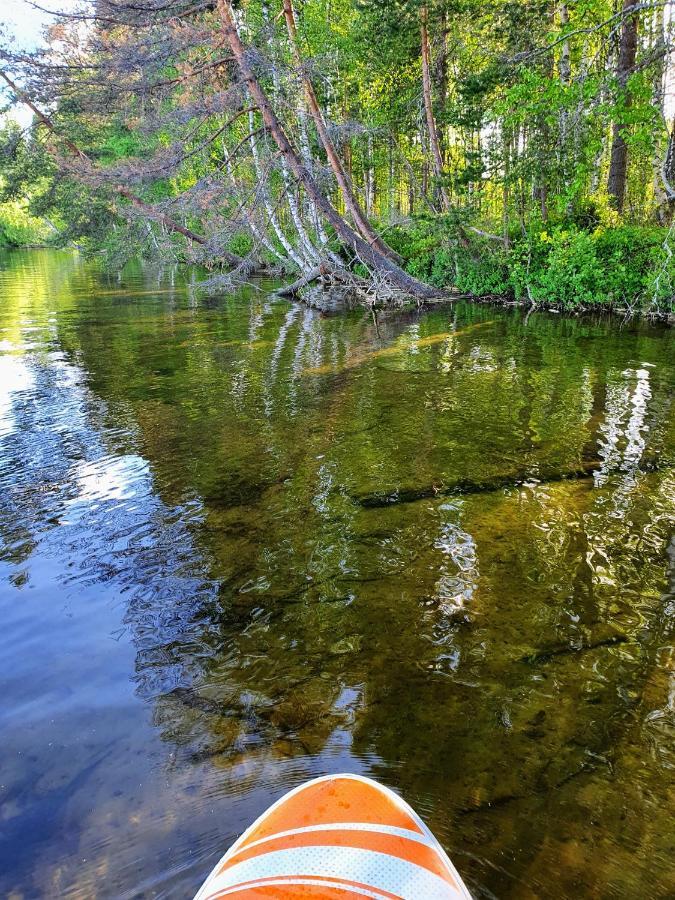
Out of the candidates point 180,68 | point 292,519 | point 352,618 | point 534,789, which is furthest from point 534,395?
point 180,68

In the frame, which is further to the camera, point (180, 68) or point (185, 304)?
point (185, 304)

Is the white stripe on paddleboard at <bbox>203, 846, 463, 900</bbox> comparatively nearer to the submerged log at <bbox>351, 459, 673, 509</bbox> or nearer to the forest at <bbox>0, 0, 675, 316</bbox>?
the submerged log at <bbox>351, 459, 673, 509</bbox>

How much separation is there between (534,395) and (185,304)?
14.6 metres

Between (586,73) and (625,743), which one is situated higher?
(586,73)

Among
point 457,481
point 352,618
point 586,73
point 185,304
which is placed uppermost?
point 586,73

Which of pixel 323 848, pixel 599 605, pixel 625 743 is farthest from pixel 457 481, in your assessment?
pixel 323 848

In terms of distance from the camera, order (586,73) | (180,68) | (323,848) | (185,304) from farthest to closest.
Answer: (185,304) < (180,68) < (586,73) < (323,848)

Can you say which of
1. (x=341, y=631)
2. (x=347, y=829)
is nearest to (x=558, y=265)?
(x=341, y=631)

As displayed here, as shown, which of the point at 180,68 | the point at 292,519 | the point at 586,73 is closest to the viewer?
the point at 292,519

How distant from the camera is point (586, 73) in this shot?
42.1 ft

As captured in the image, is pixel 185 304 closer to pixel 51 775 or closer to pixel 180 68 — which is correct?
pixel 180 68

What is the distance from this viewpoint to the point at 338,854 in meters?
1.90

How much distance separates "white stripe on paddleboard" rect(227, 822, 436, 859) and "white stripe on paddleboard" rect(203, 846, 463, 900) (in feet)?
0.20

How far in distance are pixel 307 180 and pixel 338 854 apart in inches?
634
